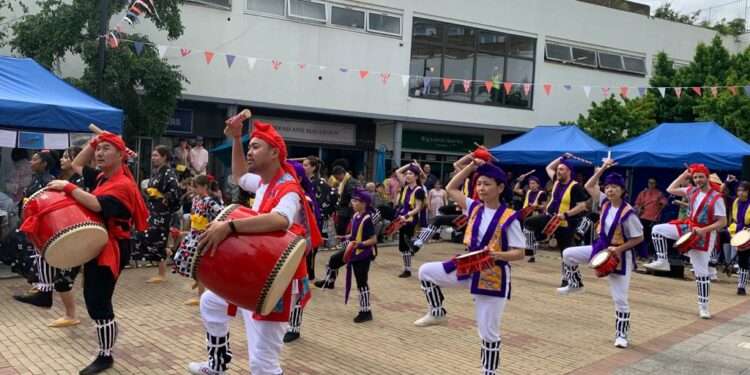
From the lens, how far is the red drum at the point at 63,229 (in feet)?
15.7

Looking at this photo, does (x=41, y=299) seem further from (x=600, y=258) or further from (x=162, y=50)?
(x=162, y=50)

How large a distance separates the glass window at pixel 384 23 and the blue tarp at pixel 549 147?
5.40 m

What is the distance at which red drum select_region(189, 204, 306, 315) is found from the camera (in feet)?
11.4

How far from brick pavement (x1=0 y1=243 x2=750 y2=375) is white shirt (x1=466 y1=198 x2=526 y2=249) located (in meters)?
1.56

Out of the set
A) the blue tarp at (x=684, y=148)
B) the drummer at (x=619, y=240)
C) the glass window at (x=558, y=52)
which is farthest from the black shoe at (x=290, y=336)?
the glass window at (x=558, y=52)

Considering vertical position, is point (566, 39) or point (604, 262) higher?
point (566, 39)

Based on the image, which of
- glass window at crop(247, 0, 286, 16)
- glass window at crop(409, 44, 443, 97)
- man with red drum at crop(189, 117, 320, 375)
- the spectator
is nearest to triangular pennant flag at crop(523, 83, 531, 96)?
glass window at crop(409, 44, 443, 97)

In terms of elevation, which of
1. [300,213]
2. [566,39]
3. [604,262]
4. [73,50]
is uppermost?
[566,39]

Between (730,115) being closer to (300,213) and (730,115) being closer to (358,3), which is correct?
(358,3)

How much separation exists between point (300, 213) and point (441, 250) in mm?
11224

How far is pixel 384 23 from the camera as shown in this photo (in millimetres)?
20094

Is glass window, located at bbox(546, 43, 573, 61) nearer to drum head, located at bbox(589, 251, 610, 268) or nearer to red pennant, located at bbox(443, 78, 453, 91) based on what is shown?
red pennant, located at bbox(443, 78, 453, 91)

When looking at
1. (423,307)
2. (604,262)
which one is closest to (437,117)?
(423,307)

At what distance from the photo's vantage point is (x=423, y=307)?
8516mm
